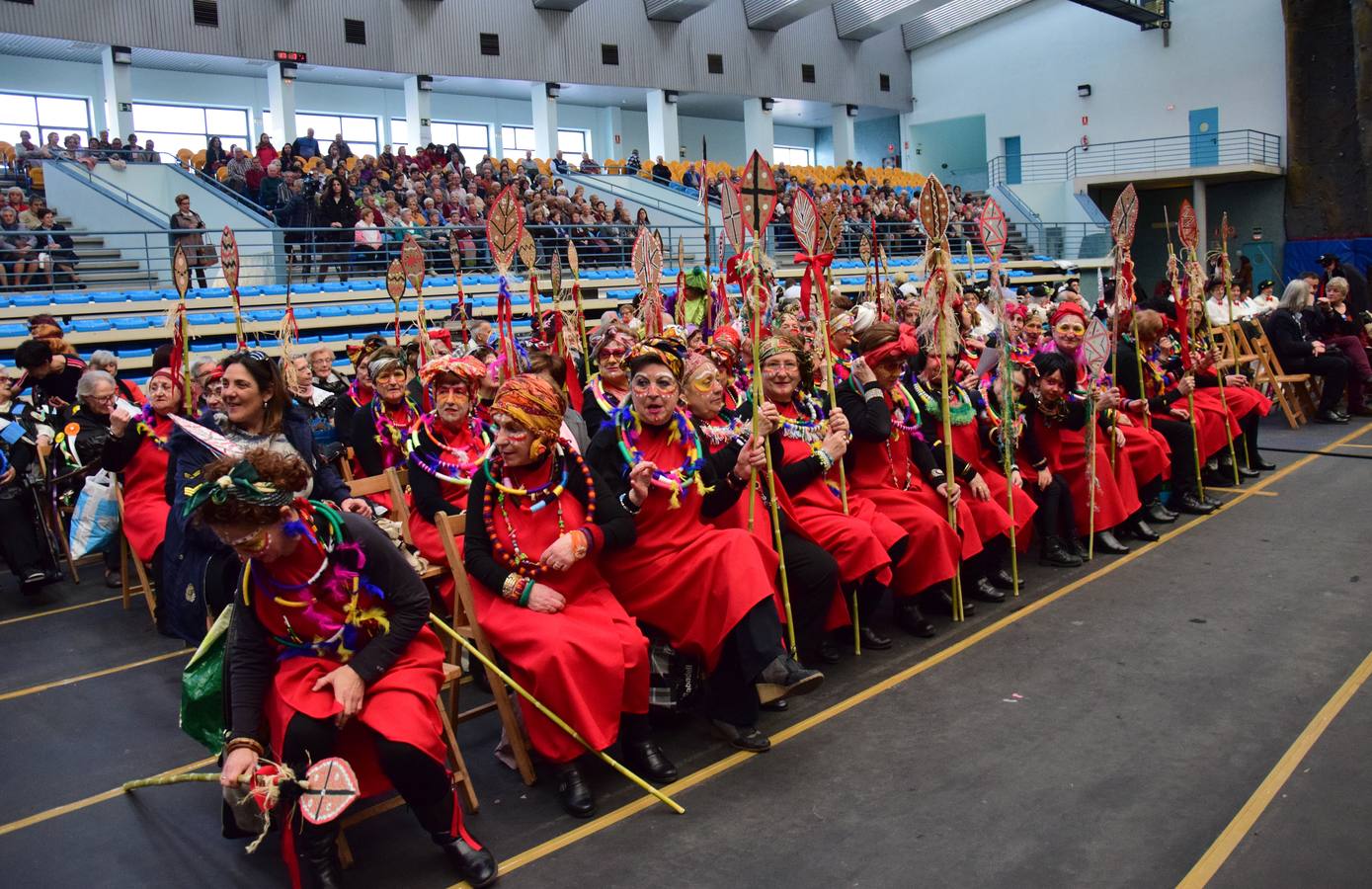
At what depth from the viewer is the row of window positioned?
21.5 m

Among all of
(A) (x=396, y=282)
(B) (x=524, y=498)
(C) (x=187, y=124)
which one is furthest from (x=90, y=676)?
(C) (x=187, y=124)

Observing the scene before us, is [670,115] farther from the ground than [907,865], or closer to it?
farther from the ground

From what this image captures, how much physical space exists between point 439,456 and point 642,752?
1.55 metres

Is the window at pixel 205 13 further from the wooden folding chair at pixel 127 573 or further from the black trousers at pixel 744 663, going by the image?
the black trousers at pixel 744 663

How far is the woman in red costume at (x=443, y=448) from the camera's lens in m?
4.35

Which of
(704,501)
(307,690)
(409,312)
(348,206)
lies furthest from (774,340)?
(348,206)

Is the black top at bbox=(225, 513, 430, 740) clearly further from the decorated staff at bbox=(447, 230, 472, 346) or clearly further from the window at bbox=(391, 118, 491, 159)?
the window at bbox=(391, 118, 491, 159)

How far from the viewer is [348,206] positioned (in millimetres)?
14578

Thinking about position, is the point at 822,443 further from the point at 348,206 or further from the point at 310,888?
the point at 348,206

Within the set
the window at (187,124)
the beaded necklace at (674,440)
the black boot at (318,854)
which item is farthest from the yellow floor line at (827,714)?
the window at (187,124)

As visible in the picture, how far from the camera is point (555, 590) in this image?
355cm

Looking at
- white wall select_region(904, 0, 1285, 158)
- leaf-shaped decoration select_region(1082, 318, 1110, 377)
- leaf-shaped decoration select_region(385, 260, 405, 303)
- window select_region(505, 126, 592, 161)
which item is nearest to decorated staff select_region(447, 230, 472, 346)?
leaf-shaped decoration select_region(385, 260, 405, 303)

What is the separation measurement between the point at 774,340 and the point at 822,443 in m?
0.54

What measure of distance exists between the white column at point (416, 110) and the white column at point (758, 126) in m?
8.54
